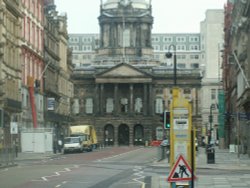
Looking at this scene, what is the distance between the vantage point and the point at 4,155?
48750mm

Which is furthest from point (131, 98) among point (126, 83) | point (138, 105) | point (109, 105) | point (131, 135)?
point (131, 135)

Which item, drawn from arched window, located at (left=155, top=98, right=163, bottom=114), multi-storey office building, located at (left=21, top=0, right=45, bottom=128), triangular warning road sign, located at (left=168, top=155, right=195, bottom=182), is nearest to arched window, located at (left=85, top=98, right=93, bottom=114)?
arched window, located at (left=155, top=98, right=163, bottom=114)

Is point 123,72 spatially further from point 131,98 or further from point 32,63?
point 32,63

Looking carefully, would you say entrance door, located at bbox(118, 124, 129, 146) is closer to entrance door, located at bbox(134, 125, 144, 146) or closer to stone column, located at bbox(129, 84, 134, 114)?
entrance door, located at bbox(134, 125, 144, 146)

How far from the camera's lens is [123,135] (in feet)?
559

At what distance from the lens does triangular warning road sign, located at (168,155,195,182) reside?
20344 mm

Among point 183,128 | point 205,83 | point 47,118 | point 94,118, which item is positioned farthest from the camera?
point 205,83

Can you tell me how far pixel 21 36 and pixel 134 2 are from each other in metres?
96.5

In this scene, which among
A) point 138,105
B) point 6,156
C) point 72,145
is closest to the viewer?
point 6,156

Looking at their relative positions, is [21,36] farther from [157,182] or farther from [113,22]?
[113,22]

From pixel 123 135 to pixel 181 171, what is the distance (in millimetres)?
150223

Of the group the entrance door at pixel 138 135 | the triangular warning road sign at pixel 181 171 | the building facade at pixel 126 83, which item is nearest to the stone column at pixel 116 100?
the building facade at pixel 126 83

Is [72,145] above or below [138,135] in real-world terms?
below

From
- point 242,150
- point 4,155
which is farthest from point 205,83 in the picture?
point 4,155
